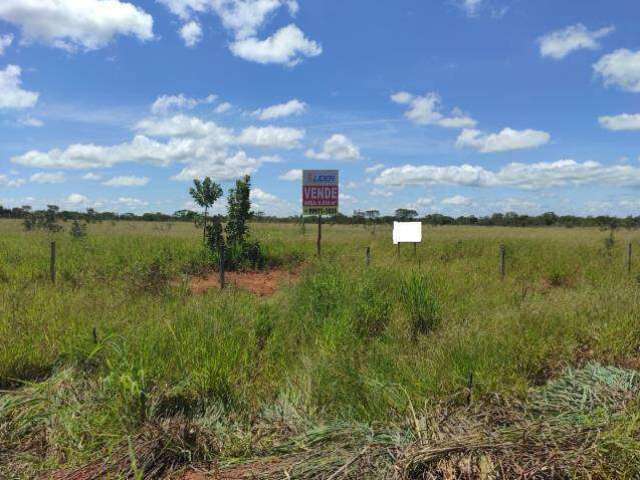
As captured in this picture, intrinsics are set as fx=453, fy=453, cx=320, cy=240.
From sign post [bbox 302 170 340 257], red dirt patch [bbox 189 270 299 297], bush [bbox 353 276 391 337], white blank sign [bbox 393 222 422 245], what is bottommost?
red dirt patch [bbox 189 270 299 297]

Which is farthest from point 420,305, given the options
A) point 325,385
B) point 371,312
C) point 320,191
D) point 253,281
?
point 320,191

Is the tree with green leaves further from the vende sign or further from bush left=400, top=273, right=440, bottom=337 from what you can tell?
bush left=400, top=273, right=440, bottom=337

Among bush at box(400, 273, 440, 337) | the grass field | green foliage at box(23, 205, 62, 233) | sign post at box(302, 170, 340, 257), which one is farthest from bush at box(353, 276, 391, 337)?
green foliage at box(23, 205, 62, 233)

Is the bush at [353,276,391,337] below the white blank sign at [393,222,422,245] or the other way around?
below

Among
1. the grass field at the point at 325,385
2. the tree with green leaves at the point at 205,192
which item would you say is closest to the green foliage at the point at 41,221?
the tree with green leaves at the point at 205,192

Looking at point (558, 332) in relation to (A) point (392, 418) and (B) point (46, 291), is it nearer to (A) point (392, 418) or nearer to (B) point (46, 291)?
(A) point (392, 418)

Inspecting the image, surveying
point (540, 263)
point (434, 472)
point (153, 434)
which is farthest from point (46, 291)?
point (540, 263)

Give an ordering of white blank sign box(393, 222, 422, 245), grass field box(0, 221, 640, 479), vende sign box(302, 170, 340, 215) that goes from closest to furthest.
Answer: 1. grass field box(0, 221, 640, 479)
2. white blank sign box(393, 222, 422, 245)
3. vende sign box(302, 170, 340, 215)

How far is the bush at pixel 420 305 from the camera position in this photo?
252 inches

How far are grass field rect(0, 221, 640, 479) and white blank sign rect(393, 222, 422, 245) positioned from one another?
6.37m

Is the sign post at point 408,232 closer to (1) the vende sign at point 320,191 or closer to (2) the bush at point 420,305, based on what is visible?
(1) the vende sign at point 320,191

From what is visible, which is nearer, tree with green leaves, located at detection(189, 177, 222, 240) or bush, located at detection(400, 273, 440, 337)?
bush, located at detection(400, 273, 440, 337)

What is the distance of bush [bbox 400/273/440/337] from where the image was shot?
6398 mm

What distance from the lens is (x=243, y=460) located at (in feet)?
10.1
